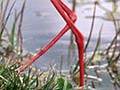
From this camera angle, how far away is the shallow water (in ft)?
8.07

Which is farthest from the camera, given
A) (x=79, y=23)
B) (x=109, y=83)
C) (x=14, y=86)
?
(x=79, y=23)

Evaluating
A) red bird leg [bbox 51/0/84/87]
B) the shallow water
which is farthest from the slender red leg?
the shallow water

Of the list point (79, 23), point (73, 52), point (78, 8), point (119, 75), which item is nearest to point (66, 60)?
point (73, 52)

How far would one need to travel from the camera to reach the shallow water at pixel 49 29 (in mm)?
2459

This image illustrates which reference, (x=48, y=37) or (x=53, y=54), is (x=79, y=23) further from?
(x=53, y=54)

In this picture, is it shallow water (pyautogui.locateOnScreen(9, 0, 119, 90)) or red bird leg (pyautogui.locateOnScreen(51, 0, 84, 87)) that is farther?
shallow water (pyautogui.locateOnScreen(9, 0, 119, 90))

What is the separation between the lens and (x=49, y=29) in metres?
2.92

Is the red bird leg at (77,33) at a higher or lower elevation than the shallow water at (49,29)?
higher

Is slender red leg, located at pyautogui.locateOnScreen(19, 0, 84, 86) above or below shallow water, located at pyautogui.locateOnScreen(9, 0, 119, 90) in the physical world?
above

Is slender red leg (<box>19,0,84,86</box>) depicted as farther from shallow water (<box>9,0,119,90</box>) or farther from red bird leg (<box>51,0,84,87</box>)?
shallow water (<box>9,0,119,90</box>)

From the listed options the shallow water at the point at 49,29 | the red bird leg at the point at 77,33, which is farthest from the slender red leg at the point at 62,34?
the shallow water at the point at 49,29

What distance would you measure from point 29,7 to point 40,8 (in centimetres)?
9

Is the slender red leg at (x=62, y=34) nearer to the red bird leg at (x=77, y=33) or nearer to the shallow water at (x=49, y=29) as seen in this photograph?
the red bird leg at (x=77, y=33)

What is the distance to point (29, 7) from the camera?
134 inches
